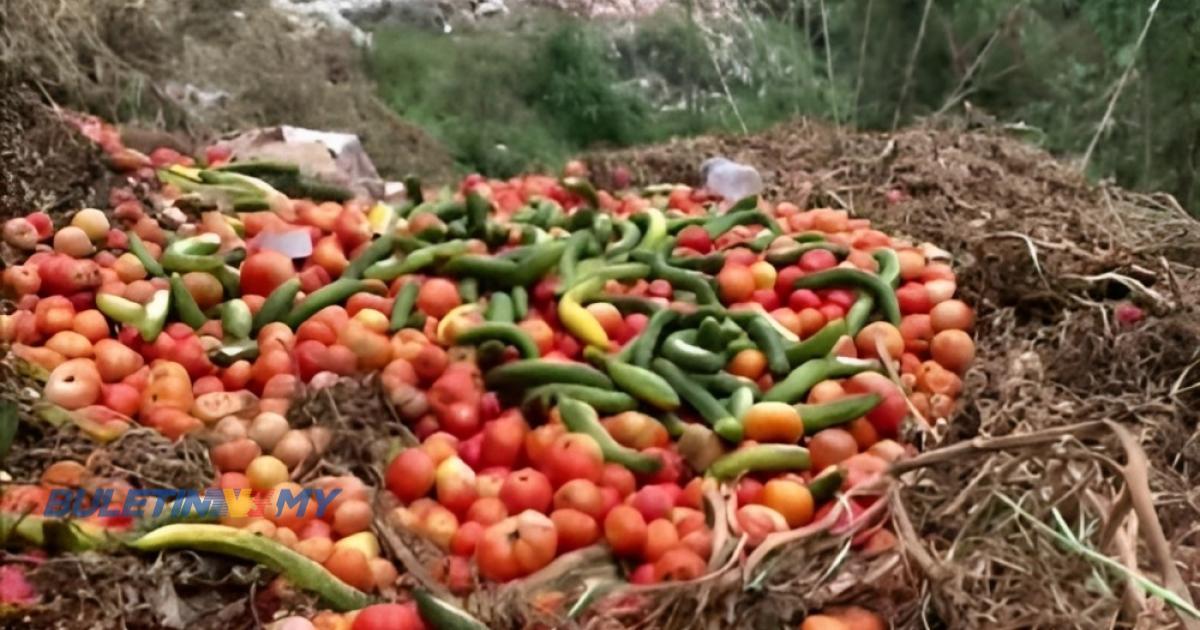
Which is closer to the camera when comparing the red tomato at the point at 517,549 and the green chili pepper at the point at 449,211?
the red tomato at the point at 517,549

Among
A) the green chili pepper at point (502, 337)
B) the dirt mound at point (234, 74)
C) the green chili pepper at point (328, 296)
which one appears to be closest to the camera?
the green chili pepper at point (502, 337)

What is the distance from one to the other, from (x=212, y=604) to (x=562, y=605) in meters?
0.49

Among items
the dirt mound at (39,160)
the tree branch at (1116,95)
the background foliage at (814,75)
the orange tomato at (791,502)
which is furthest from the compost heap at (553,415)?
the background foliage at (814,75)

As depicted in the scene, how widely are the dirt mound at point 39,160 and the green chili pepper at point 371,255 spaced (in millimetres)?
686

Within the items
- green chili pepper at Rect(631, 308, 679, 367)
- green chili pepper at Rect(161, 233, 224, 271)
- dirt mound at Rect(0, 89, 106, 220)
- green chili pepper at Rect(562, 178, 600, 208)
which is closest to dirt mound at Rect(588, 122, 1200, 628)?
green chili pepper at Rect(631, 308, 679, 367)

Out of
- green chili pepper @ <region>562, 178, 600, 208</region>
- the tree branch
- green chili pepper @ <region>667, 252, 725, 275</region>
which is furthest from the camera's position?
the tree branch

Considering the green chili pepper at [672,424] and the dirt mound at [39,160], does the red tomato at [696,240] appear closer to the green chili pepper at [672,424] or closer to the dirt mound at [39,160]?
the green chili pepper at [672,424]

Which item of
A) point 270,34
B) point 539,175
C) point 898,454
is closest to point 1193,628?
point 898,454

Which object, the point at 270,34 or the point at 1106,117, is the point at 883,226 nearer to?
the point at 1106,117

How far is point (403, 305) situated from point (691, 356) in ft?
2.04

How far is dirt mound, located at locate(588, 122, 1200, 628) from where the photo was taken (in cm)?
146

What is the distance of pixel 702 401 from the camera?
209 centimetres

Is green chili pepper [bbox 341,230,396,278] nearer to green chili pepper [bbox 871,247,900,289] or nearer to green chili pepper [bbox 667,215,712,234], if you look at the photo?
green chili pepper [bbox 667,215,712,234]

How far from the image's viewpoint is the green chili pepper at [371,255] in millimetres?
2567
